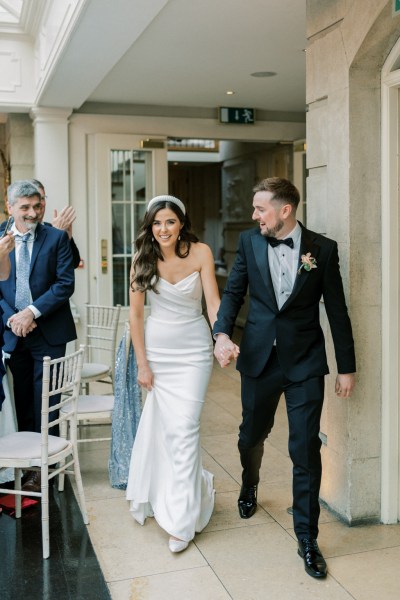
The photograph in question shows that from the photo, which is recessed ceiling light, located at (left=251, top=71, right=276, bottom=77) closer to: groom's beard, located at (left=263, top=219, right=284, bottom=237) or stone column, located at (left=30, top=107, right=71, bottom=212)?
stone column, located at (left=30, top=107, right=71, bottom=212)

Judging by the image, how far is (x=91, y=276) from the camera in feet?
26.2

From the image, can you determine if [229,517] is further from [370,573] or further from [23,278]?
[23,278]

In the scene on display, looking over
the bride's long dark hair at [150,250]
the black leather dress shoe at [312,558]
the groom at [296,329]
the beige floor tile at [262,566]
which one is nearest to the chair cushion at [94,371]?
the bride's long dark hair at [150,250]

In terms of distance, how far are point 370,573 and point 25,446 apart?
169 centimetres

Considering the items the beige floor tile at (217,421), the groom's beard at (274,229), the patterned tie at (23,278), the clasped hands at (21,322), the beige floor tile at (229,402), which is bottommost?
the beige floor tile at (217,421)

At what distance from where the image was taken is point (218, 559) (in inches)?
130

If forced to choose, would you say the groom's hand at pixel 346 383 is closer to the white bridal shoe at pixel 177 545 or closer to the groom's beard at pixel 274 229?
the groom's beard at pixel 274 229

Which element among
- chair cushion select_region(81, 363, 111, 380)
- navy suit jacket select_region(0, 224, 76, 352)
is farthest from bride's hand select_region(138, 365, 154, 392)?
chair cushion select_region(81, 363, 111, 380)

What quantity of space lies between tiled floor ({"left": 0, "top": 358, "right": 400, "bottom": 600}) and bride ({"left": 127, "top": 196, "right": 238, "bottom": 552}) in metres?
0.18

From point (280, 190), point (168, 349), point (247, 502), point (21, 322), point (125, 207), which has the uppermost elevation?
point (125, 207)

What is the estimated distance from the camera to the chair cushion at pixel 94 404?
434 centimetres

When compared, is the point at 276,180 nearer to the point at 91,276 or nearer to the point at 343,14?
the point at 343,14

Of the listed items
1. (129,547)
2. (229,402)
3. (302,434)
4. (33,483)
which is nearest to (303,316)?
(302,434)

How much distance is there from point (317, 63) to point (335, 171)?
0.59 metres
